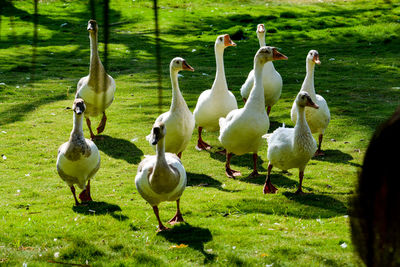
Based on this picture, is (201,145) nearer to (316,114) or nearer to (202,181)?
(202,181)

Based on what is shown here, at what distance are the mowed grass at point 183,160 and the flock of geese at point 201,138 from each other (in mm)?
496

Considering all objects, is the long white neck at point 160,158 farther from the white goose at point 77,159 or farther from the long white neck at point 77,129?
the long white neck at point 77,129

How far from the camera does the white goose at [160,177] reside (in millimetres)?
6234

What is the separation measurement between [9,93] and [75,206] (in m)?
8.43

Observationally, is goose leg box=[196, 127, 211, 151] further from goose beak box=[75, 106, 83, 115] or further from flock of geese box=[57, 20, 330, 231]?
goose beak box=[75, 106, 83, 115]

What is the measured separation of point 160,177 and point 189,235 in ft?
2.89

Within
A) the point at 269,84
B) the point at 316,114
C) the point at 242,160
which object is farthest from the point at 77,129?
the point at 269,84

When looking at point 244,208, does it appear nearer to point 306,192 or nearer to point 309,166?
point 306,192

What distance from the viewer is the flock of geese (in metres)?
6.49

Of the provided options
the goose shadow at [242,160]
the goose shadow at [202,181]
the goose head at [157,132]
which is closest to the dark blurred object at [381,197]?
the goose head at [157,132]

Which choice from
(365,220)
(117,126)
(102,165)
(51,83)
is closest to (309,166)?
(102,165)

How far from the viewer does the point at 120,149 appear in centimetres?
1077

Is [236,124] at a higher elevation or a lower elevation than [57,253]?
higher

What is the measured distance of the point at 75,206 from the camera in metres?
7.62
